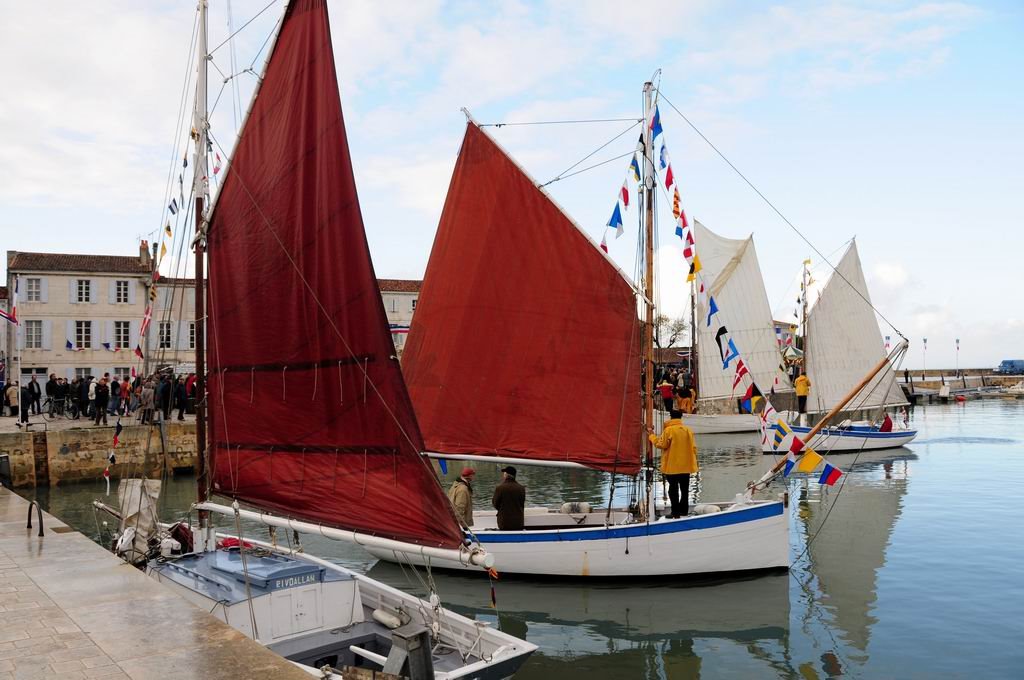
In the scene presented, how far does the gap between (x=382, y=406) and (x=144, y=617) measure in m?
3.18

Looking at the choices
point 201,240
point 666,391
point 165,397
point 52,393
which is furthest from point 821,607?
point 52,393

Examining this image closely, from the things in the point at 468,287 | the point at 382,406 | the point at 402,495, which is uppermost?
the point at 468,287

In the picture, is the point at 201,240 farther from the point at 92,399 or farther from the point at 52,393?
the point at 52,393

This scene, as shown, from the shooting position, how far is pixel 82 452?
28.7 m

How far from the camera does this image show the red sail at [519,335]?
15.5m

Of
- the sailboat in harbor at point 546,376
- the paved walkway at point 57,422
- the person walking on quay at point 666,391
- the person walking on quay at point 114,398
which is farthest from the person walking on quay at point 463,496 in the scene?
the person walking on quay at point 114,398

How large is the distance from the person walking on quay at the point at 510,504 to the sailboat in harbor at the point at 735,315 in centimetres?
2130

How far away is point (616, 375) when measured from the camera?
609 inches

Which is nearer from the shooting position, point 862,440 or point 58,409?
point 58,409

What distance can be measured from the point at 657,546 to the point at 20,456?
23.0 meters

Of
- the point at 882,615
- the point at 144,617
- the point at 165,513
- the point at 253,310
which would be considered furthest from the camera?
the point at 165,513

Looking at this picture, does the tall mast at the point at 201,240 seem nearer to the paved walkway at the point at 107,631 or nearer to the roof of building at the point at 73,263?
the paved walkway at the point at 107,631

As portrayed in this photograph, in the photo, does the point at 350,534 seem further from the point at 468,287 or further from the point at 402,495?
the point at 468,287

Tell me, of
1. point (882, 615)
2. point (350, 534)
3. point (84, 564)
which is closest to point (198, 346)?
point (84, 564)
